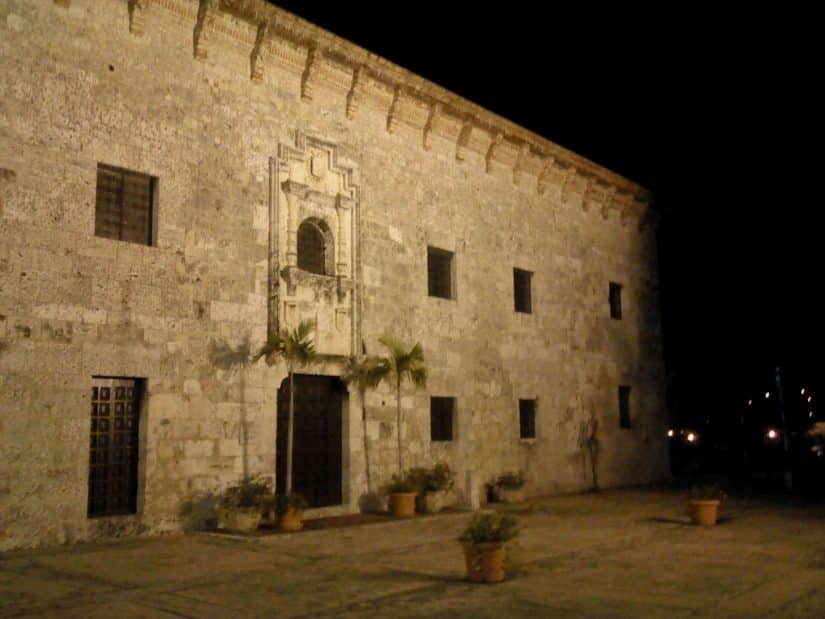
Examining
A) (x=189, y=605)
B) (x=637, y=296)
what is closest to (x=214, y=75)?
(x=189, y=605)

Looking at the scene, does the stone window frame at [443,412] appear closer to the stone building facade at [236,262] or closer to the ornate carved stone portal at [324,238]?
the stone building facade at [236,262]

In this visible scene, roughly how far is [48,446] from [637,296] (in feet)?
65.1

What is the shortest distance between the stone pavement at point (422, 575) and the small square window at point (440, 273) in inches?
263

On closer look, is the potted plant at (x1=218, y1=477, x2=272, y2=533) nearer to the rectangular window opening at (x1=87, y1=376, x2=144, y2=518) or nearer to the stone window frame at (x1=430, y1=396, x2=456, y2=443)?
the rectangular window opening at (x1=87, y1=376, x2=144, y2=518)

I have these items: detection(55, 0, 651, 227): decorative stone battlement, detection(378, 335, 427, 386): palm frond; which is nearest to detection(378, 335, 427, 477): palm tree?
detection(378, 335, 427, 386): palm frond

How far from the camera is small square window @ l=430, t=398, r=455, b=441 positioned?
18672mm

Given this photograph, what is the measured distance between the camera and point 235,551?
37.3ft

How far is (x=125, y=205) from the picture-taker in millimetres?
13297

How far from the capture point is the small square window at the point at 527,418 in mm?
21203

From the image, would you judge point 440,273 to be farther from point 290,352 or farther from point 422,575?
point 422,575

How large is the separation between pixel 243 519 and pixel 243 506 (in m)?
0.29

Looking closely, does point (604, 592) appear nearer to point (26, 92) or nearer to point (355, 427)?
point (355, 427)

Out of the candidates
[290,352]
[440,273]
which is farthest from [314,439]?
[440,273]

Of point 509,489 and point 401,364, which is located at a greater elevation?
point 401,364
